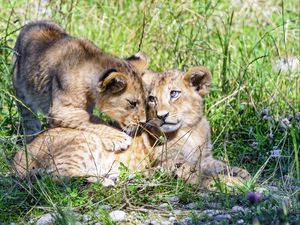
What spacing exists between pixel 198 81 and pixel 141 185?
51.0 inches

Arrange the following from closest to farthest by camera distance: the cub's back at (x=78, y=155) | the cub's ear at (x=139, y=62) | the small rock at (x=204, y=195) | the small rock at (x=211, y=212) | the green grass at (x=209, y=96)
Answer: the small rock at (x=211, y=212) → the green grass at (x=209, y=96) → the small rock at (x=204, y=195) → the cub's back at (x=78, y=155) → the cub's ear at (x=139, y=62)

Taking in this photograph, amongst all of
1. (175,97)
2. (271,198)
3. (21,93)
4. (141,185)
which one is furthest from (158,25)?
(271,198)

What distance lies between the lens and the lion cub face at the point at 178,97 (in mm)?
7074

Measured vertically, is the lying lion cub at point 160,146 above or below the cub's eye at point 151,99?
below

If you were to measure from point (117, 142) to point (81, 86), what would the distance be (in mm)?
818

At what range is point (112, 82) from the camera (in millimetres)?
7566

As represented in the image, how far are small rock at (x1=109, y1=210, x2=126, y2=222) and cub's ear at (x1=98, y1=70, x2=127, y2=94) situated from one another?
180 cm

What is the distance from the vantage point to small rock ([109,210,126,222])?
5895 millimetres

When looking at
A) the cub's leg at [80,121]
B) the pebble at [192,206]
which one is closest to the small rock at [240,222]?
the pebble at [192,206]

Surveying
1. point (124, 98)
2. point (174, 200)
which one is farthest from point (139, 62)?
point (174, 200)

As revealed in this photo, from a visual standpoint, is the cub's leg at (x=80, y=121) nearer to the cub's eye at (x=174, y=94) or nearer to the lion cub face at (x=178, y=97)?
the lion cub face at (x=178, y=97)

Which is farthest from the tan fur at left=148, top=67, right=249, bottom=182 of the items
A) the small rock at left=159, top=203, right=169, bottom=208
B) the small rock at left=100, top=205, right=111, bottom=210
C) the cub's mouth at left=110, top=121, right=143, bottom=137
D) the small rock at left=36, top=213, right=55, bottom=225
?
the small rock at left=36, top=213, right=55, bottom=225

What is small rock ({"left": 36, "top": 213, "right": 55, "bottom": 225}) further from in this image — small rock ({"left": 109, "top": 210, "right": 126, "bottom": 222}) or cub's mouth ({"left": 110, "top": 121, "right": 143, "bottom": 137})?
cub's mouth ({"left": 110, "top": 121, "right": 143, "bottom": 137})

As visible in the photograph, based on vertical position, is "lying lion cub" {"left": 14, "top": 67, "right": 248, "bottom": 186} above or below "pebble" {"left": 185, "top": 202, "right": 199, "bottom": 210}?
above
